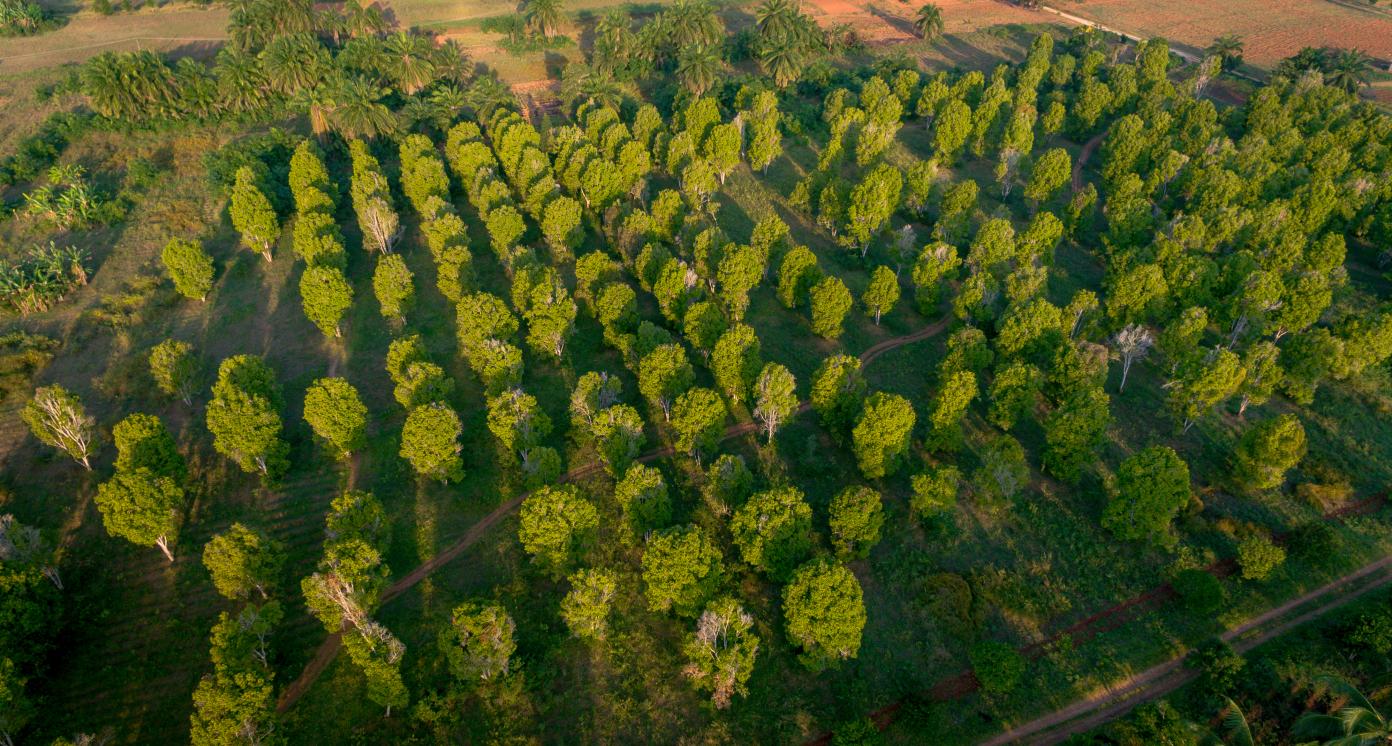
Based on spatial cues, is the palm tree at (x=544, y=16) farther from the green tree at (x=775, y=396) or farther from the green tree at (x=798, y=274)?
the green tree at (x=775, y=396)

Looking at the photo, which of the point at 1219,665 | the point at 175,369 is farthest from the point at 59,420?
the point at 1219,665

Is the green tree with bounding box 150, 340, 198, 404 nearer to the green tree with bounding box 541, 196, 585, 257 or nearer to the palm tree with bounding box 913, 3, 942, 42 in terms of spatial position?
the green tree with bounding box 541, 196, 585, 257

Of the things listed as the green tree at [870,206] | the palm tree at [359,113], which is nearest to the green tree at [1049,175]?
the green tree at [870,206]

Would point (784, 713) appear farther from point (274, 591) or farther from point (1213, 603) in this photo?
point (274, 591)

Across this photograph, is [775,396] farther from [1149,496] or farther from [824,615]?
[1149,496]

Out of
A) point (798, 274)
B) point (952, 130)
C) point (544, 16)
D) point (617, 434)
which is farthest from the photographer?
point (544, 16)

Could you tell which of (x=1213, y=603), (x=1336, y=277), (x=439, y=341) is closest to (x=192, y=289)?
(x=439, y=341)
